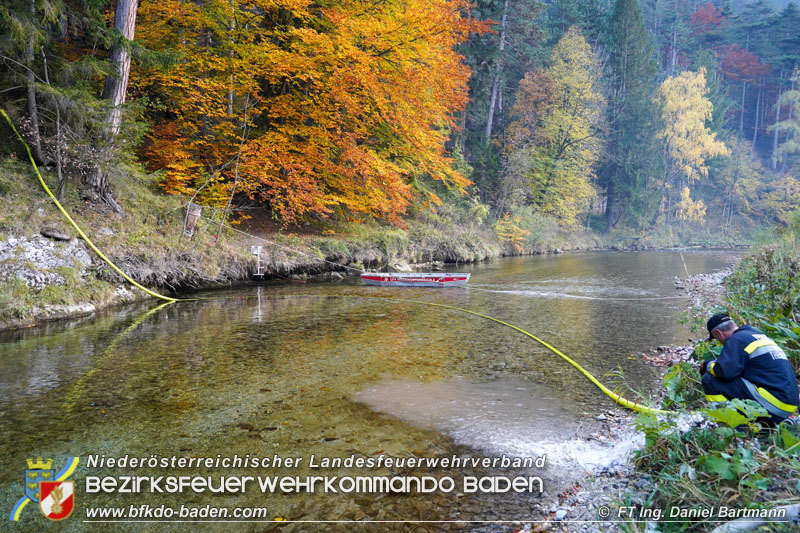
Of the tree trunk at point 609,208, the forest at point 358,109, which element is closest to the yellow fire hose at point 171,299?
the forest at point 358,109

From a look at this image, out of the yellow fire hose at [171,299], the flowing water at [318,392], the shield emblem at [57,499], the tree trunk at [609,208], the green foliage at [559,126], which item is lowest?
the shield emblem at [57,499]

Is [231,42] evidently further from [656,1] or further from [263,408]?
[656,1]

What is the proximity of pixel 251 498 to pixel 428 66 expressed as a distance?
17693 millimetres

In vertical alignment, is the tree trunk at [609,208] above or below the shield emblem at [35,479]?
above

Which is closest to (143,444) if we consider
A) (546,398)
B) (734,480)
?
(546,398)

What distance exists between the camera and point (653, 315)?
10.3 meters

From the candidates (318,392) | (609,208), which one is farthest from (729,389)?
(609,208)

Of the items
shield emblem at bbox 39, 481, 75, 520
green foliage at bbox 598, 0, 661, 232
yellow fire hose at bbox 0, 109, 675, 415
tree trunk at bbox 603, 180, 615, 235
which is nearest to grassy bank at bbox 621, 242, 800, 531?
yellow fire hose at bbox 0, 109, 675, 415

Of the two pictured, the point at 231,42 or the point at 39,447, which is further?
the point at 231,42

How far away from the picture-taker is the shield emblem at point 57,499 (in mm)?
3303

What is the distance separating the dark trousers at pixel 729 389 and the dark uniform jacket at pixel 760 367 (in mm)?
40

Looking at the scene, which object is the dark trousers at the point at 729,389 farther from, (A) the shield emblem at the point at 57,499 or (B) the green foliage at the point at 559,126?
(B) the green foliage at the point at 559,126

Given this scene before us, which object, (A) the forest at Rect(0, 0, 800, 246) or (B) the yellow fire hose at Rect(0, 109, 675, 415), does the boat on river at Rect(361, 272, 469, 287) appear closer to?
(B) the yellow fire hose at Rect(0, 109, 675, 415)

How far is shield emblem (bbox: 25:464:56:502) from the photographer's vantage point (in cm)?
353
